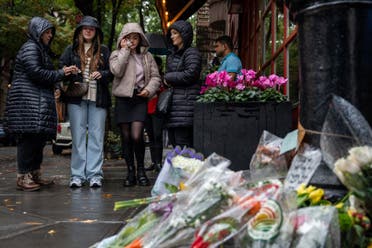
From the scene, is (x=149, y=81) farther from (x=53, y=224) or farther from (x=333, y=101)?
(x=333, y=101)

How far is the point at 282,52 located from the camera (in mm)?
7406

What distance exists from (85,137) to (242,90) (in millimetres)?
2061

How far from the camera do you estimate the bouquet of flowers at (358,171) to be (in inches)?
74.8

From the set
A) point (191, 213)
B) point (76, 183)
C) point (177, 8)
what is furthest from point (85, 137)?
point (177, 8)

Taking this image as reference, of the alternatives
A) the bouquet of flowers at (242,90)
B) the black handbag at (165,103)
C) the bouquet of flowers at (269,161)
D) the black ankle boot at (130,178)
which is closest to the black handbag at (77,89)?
the black handbag at (165,103)

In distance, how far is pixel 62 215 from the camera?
4.40 meters

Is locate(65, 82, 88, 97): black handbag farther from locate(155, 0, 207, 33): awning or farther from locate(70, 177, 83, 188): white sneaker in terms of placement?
locate(155, 0, 207, 33): awning

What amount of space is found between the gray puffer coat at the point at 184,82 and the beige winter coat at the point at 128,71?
1.04 feet

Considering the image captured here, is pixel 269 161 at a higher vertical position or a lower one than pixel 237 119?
lower

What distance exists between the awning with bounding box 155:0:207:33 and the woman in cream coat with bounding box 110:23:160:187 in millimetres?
5592

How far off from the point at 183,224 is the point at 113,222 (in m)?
2.20

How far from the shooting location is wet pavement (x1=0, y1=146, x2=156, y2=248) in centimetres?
348

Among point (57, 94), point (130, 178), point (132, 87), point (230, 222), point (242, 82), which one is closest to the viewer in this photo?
point (230, 222)

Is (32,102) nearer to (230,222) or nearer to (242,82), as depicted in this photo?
(242,82)
